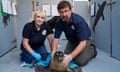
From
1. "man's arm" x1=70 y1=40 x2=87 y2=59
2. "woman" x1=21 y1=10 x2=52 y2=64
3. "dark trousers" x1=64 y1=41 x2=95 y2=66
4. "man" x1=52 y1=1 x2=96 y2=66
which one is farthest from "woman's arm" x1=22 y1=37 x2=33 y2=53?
"man's arm" x1=70 y1=40 x2=87 y2=59

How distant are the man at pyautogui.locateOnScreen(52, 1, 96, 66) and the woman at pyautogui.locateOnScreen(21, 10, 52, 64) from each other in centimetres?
23

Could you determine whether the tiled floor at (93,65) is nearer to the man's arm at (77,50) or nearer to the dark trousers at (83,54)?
the dark trousers at (83,54)

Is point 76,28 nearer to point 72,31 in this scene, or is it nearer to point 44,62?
point 72,31

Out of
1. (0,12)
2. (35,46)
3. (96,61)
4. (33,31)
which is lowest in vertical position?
(96,61)

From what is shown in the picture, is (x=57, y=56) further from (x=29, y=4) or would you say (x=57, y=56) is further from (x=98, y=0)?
(x=29, y=4)

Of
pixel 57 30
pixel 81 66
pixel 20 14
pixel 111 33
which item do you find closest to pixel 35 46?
pixel 57 30

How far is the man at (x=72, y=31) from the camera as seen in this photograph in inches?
77.4

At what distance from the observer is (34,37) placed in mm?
2484

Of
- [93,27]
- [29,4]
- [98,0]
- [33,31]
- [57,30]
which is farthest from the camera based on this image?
[29,4]

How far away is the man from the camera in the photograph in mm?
1967

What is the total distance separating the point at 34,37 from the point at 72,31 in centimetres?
47

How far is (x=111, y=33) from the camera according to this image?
3.00 meters

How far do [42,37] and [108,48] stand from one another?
1131 mm

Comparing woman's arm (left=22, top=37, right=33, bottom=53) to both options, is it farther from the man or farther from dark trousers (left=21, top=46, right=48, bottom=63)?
the man
